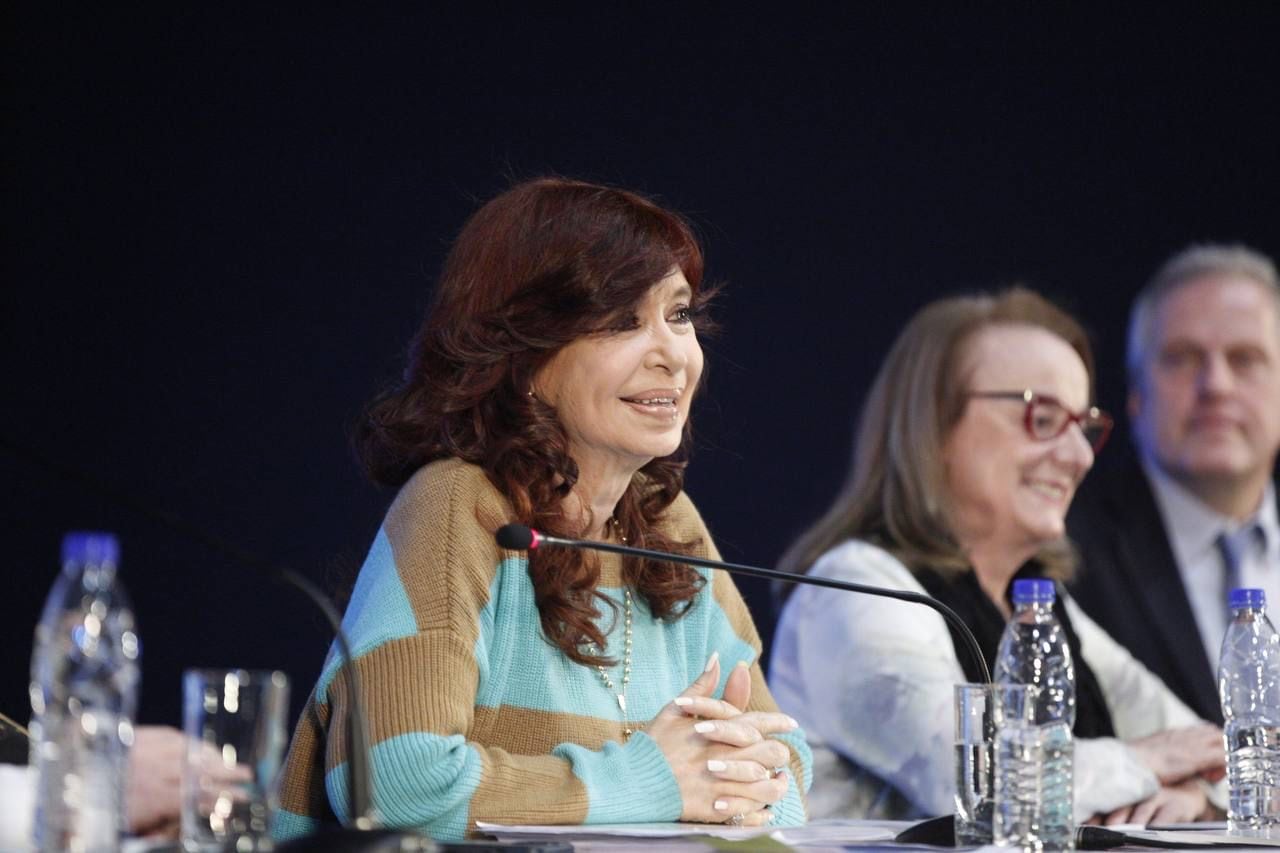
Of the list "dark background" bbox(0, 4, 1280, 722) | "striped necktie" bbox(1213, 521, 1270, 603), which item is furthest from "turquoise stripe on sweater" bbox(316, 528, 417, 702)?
"striped necktie" bbox(1213, 521, 1270, 603)

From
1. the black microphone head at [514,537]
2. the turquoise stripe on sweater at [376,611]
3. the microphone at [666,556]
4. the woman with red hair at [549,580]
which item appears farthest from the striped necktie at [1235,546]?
the black microphone head at [514,537]

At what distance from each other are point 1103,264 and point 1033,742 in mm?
2697

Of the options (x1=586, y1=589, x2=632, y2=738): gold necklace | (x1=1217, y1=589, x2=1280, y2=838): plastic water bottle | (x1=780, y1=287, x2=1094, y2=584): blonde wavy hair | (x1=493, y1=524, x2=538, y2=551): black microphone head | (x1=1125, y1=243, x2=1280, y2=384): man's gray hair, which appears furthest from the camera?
(x1=1125, y1=243, x2=1280, y2=384): man's gray hair

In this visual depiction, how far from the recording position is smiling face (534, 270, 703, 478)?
7.04 ft

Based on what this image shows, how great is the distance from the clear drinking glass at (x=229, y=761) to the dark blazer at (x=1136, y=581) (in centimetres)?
297

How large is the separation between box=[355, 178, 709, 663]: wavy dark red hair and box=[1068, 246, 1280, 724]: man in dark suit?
2169 mm

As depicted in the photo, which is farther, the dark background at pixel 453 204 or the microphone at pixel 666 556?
the dark background at pixel 453 204

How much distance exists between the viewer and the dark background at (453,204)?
317 cm

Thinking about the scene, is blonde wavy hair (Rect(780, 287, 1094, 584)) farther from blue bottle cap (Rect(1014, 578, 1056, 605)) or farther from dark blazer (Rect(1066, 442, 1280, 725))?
blue bottle cap (Rect(1014, 578, 1056, 605))

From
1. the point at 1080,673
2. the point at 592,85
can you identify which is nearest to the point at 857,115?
the point at 592,85

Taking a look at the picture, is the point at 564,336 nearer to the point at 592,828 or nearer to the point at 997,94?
the point at 592,828

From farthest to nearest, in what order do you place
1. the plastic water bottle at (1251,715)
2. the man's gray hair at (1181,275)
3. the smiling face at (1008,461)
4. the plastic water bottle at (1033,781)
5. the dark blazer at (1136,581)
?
the man's gray hair at (1181,275)
the dark blazer at (1136,581)
the smiling face at (1008,461)
the plastic water bottle at (1251,715)
the plastic water bottle at (1033,781)

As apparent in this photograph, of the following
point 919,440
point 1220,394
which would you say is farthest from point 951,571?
point 1220,394

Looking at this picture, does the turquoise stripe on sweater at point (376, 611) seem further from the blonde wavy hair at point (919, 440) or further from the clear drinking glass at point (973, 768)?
the blonde wavy hair at point (919, 440)
